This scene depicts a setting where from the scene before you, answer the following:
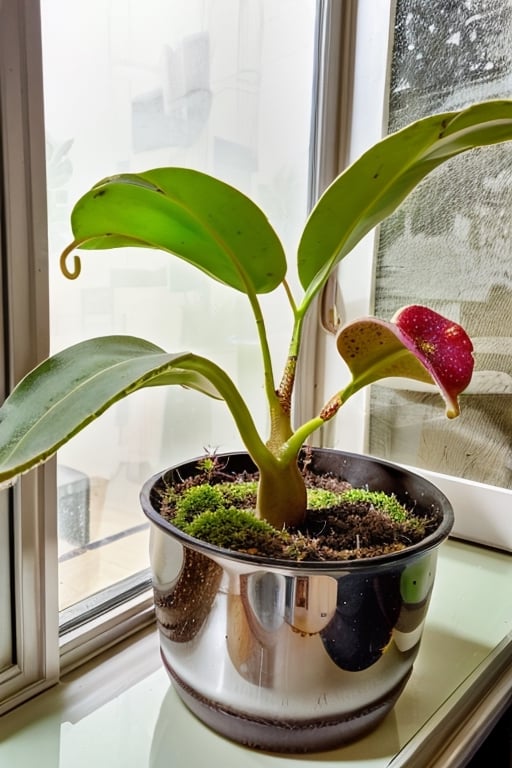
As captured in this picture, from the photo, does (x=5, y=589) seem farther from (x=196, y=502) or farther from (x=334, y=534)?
(x=334, y=534)

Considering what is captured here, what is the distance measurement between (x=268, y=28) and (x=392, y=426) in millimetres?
648

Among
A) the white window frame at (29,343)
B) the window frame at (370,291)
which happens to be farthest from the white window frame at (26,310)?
the window frame at (370,291)

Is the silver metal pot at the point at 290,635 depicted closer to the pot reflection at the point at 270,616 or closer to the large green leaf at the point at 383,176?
the pot reflection at the point at 270,616

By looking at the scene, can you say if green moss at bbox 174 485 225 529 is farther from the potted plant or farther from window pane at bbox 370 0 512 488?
window pane at bbox 370 0 512 488

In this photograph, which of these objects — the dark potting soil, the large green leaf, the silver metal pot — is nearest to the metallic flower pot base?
the silver metal pot

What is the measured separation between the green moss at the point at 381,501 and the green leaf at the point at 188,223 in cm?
24

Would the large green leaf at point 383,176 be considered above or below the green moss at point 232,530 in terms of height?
above

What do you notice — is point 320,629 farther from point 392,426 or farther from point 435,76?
point 435,76

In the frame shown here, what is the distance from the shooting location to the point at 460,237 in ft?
2.89

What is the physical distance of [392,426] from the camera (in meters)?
0.98

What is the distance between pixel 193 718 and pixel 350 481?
30 centimetres

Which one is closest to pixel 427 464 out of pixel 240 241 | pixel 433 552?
pixel 433 552

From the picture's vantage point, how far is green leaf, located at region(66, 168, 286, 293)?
507 mm

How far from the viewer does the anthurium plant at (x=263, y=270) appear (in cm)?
44
